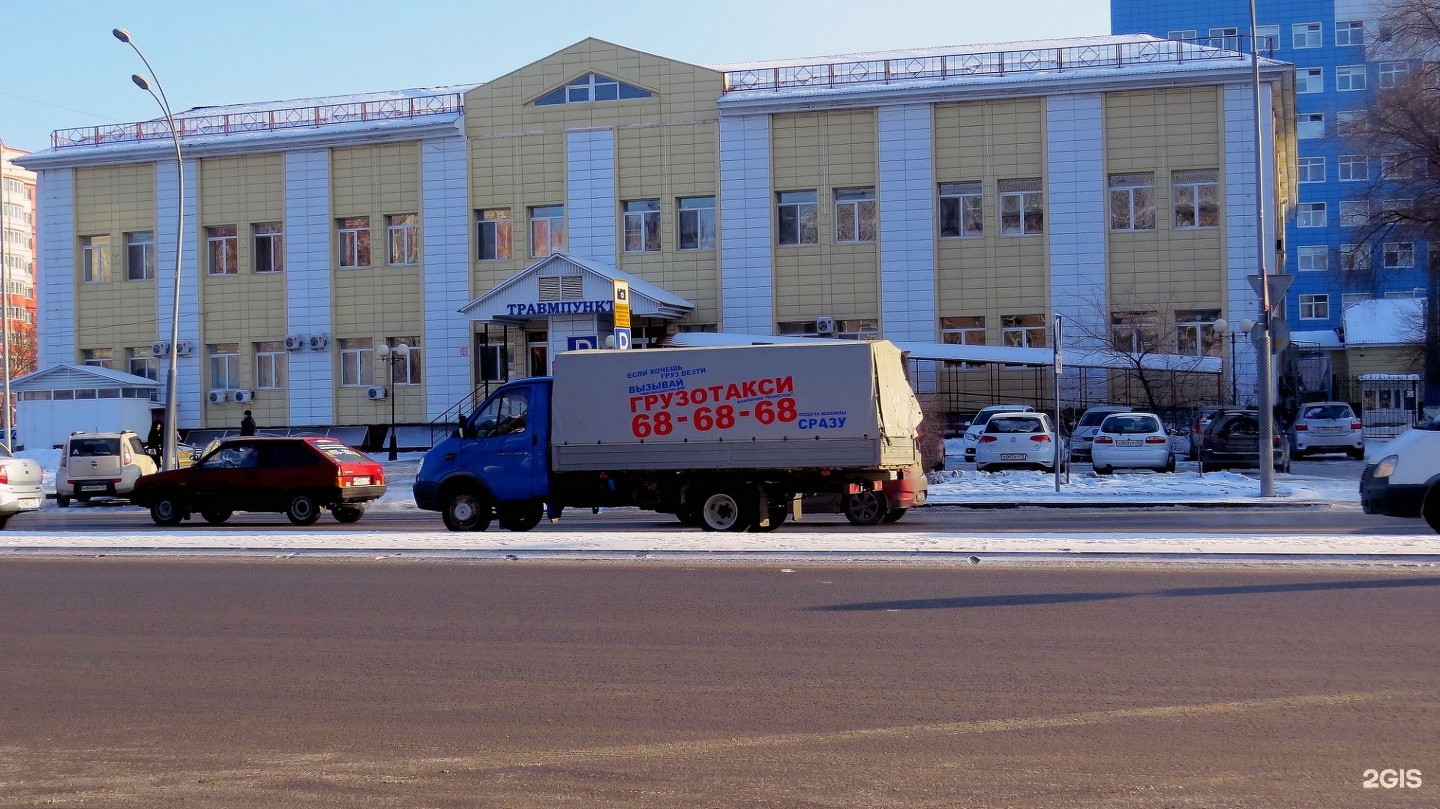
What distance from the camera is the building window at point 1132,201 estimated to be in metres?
43.1

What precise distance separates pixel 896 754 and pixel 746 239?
130ft

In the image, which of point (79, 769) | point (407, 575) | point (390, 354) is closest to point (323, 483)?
point (407, 575)

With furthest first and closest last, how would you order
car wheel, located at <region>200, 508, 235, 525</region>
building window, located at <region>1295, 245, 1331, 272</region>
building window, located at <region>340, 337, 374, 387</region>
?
building window, located at <region>1295, 245, 1331, 272</region> → building window, located at <region>340, 337, 374, 387</region> → car wheel, located at <region>200, 508, 235, 525</region>

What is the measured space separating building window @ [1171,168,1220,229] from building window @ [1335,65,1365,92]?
1810 inches

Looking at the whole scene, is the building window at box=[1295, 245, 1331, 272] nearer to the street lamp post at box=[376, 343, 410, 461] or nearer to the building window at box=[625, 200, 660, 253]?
the building window at box=[625, 200, 660, 253]

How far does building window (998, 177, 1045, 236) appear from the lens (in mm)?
43688

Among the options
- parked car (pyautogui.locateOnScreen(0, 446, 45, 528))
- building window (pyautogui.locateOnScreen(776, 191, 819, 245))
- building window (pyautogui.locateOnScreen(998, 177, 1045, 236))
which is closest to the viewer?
parked car (pyautogui.locateOnScreen(0, 446, 45, 528))

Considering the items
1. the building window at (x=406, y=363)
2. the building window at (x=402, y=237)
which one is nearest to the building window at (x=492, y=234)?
the building window at (x=402, y=237)

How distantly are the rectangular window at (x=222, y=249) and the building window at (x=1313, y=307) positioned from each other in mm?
62575

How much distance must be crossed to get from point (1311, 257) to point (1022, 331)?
4844cm

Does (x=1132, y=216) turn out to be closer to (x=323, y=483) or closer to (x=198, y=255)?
(x=323, y=483)

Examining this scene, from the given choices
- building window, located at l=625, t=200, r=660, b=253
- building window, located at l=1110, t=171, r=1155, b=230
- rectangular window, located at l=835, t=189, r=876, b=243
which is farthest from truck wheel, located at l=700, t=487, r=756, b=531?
building window, located at l=625, t=200, r=660, b=253

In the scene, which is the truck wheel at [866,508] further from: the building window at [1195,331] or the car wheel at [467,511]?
the building window at [1195,331]

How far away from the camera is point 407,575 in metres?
12.7
